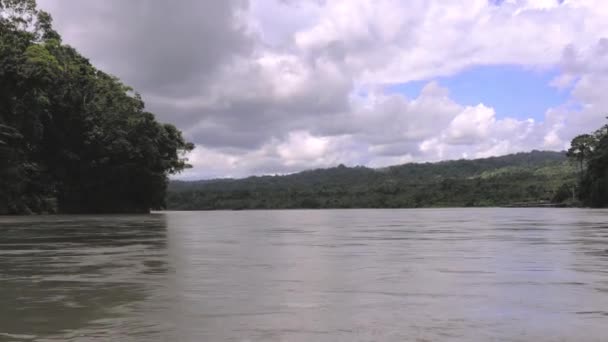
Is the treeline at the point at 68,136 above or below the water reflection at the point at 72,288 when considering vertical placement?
above

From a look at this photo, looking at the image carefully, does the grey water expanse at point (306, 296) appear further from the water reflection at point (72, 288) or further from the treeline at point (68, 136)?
the treeline at point (68, 136)

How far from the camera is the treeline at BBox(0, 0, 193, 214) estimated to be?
4838cm

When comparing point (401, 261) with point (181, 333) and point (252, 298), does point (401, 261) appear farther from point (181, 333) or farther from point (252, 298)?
point (181, 333)

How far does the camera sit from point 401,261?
40.1 ft

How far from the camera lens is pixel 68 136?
6066 centimetres

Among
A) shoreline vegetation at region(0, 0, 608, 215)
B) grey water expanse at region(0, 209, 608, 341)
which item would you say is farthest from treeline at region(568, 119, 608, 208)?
grey water expanse at region(0, 209, 608, 341)

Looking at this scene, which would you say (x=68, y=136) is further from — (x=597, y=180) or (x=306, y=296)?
(x=597, y=180)

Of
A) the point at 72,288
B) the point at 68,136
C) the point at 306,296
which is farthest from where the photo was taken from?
the point at 68,136

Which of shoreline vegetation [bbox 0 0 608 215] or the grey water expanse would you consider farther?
shoreline vegetation [bbox 0 0 608 215]

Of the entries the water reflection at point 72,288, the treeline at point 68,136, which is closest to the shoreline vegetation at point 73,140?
the treeline at point 68,136

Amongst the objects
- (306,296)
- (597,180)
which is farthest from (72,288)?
(597,180)

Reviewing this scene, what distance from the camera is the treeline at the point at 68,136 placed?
159 ft

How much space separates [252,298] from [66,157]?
57.3m

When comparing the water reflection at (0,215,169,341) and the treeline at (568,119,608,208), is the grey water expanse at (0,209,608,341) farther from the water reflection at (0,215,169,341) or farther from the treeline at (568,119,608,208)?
the treeline at (568,119,608,208)
